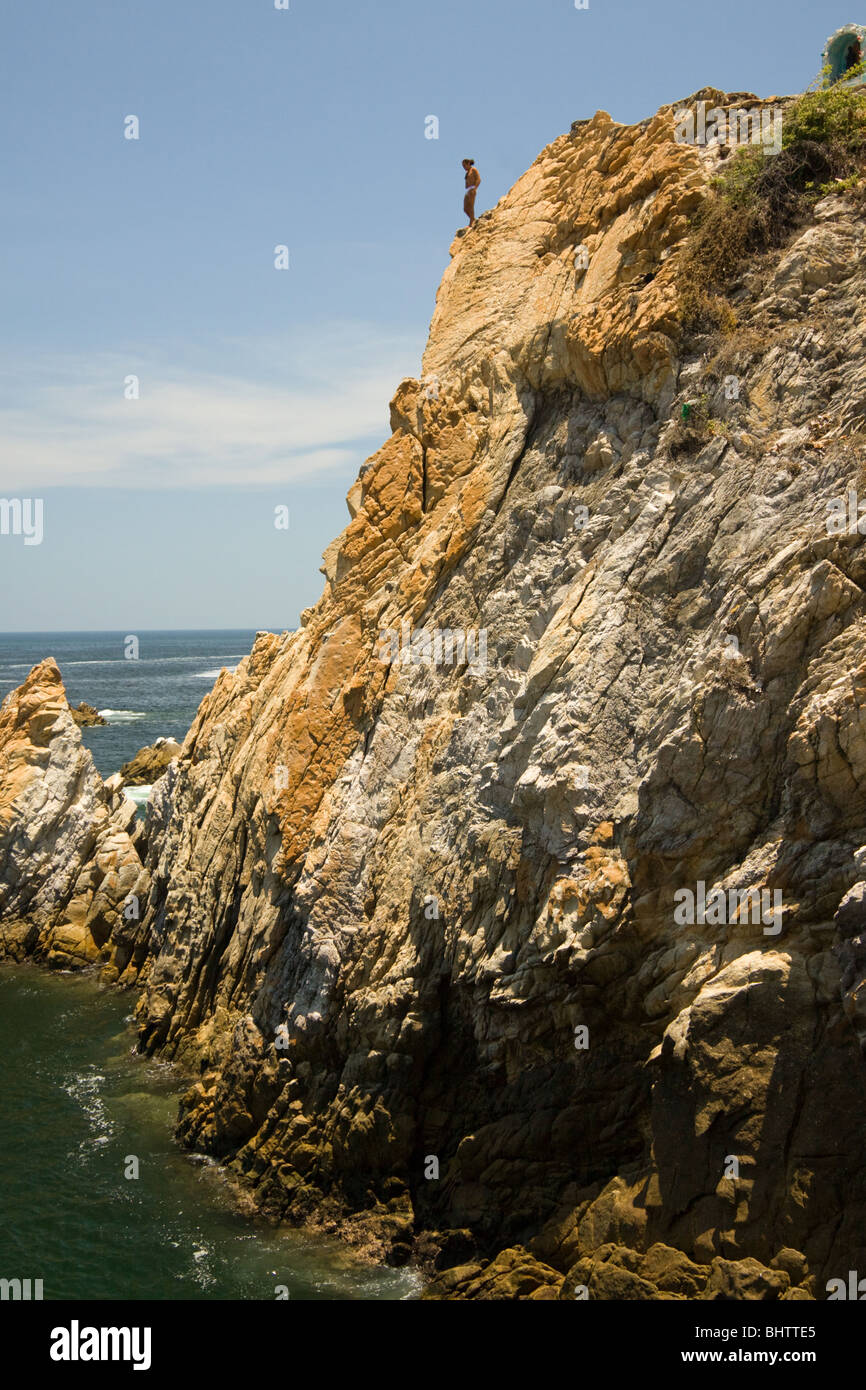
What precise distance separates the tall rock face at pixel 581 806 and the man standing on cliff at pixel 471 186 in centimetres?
64

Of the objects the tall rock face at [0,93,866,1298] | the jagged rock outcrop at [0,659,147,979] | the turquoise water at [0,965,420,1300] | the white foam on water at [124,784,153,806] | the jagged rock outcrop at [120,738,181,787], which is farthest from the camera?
the jagged rock outcrop at [120,738,181,787]

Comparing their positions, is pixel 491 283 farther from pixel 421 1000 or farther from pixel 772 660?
pixel 421 1000

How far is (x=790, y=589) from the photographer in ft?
41.6

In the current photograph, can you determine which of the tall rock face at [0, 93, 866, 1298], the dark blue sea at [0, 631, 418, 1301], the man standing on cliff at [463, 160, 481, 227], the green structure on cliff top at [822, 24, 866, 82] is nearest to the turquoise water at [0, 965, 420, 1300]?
the dark blue sea at [0, 631, 418, 1301]

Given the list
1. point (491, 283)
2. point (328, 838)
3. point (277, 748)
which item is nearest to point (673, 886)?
point (328, 838)

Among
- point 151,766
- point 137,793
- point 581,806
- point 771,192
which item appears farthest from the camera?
point 151,766

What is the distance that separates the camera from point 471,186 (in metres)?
22.0

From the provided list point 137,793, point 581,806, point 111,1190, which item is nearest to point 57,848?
point 137,793

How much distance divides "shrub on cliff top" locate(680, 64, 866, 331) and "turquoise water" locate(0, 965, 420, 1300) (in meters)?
15.1

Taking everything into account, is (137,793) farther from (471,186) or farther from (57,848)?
(471,186)

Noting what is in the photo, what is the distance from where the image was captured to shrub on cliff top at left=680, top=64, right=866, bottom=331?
1595cm

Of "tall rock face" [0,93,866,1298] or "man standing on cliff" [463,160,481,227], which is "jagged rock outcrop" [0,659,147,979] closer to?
"tall rock face" [0,93,866,1298]

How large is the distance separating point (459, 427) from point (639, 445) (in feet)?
14.6

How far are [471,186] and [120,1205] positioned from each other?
67.3 feet
